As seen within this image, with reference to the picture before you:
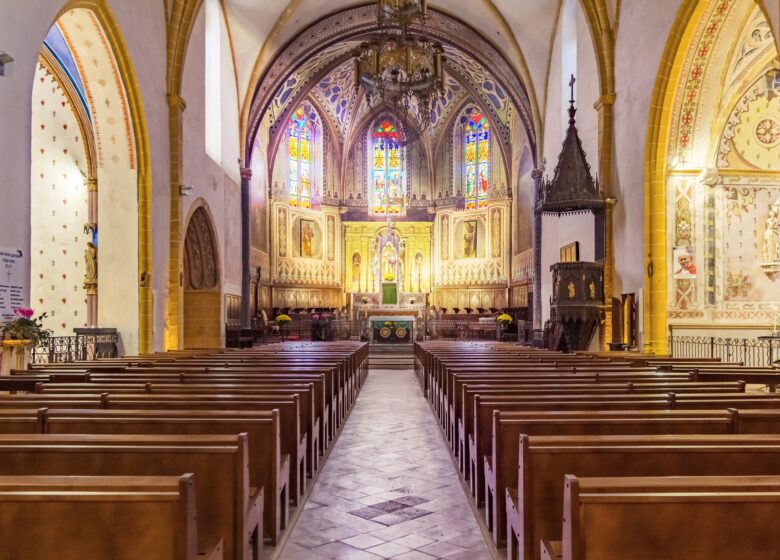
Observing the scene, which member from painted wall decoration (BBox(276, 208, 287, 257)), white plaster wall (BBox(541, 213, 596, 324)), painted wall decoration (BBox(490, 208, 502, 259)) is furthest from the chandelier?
painted wall decoration (BBox(490, 208, 502, 259))

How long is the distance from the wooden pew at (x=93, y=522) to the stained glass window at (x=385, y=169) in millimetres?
28201

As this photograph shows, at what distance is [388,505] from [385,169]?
26.5 m

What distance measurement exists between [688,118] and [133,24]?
34.2ft

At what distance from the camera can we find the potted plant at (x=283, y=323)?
22.9m

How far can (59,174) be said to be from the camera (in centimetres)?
1353

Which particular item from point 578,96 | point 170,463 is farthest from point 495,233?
point 170,463

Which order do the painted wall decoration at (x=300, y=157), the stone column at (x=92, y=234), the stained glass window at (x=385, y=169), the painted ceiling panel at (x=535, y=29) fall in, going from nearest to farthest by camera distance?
1. the stone column at (x=92, y=234)
2. the painted ceiling panel at (x=535, y=29)
3. the painted wall decoration at (x=300, y=157)
4. the stained glass window at (x=385, y=169)

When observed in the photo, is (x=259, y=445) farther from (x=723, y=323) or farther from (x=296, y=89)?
(x=296, y=89)

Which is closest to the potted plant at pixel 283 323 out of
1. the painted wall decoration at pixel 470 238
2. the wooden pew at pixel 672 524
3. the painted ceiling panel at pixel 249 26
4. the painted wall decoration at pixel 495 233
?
the painted ceiling panel at pixel 249 26

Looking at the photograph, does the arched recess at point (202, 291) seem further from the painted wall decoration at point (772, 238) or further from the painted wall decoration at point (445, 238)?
the painted wall decoration at point (445, 238)

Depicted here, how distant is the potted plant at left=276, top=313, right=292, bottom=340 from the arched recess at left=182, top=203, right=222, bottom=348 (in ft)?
18.0

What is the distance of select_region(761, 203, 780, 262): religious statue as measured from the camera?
11.3 m

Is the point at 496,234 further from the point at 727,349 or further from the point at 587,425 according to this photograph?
the point at 587,425

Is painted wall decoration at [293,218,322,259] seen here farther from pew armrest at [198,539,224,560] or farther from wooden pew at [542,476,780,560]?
wooden pew at [542,476,780,560]
